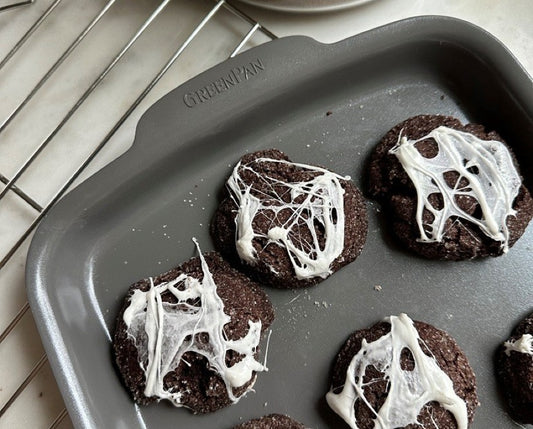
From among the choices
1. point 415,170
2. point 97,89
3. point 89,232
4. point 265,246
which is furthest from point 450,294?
point 97,89

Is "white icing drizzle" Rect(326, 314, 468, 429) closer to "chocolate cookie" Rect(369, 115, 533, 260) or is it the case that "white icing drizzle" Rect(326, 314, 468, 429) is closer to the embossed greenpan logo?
"chocolate cookie" Rect(369, 115, 533, 260)

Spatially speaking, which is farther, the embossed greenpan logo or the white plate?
the white plate

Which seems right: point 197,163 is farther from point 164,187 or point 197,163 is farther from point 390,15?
point 390,15

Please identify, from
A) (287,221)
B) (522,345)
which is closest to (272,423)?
(287,221)

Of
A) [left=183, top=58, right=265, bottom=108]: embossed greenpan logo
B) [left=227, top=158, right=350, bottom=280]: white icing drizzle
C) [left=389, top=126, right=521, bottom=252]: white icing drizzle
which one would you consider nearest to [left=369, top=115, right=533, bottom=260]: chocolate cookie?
[left=389, top=126, right=521, bottom=252]: white icing drizzle

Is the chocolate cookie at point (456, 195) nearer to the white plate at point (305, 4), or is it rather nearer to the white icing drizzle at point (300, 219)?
the white icing drizzle at point (300, 219)

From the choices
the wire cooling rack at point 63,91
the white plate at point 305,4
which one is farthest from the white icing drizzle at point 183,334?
the white plate at point 305,4
